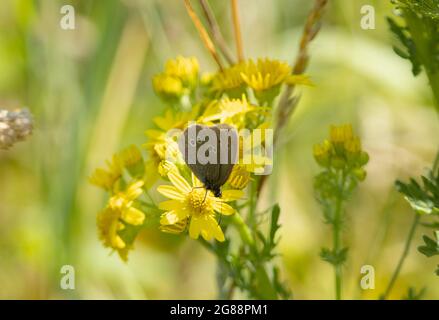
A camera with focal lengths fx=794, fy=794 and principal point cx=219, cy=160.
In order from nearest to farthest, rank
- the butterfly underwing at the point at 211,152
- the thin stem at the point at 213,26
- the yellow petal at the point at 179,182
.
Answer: the butterfly underwing at the point at 211,152 → the yellow petal at the point at 179,182 → the thin stem at the point at 213,26

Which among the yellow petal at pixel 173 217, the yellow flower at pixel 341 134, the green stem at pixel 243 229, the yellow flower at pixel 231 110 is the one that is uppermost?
the yellow flower at pixel 231 110

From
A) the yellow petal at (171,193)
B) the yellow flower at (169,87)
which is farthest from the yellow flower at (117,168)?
the yellow petal at (171,193)

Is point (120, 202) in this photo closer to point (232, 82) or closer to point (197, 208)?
point (197, 208)

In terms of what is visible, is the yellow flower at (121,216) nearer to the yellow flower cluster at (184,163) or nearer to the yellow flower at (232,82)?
the yellow flower cluster at (184,163)

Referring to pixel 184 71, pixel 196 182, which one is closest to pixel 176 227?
pixel 196 182

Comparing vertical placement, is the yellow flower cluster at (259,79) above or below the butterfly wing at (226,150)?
above

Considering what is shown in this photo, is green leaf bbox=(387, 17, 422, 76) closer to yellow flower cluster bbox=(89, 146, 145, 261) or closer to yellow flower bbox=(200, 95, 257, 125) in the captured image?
yellow flower bbox=(200, 95, 257, 125)
